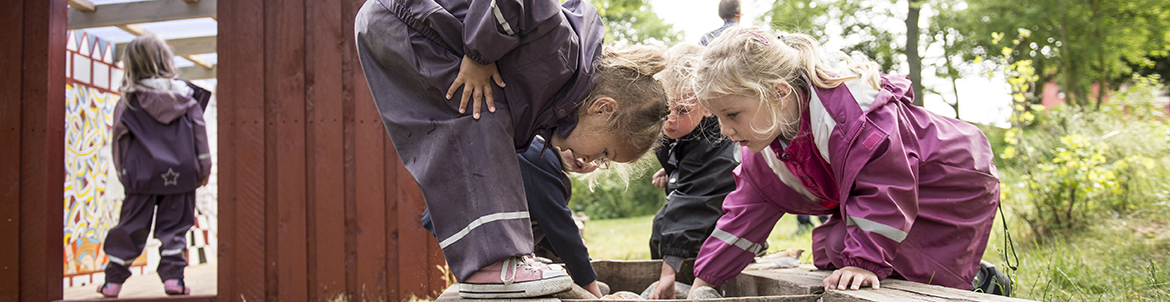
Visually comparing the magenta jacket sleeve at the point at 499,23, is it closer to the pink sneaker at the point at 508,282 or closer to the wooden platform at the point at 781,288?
the pink sneaker at the point at 508,282

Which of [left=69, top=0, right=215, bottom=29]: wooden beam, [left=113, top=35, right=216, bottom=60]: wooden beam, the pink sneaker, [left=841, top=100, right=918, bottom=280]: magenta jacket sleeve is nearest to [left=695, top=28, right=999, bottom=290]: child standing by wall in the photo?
[left=841, top=100, right=918, bottom=280]: magenta jacket sleeve

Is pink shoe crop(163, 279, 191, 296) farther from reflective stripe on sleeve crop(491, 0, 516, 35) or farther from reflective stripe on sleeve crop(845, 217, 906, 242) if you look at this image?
reflective stripe on sleeve crop(845, 217, 906, 242)

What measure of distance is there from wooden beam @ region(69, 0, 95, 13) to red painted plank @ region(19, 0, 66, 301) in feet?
7.56

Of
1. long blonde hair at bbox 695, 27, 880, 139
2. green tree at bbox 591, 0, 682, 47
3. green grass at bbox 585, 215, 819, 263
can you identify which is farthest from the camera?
green tree at bbox 591, 0, 682, 47

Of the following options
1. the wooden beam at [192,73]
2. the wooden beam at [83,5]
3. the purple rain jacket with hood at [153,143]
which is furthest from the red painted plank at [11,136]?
the wooden beam at [192,73]

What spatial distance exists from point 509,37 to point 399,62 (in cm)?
38

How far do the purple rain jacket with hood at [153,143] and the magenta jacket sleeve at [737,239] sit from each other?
372 cm

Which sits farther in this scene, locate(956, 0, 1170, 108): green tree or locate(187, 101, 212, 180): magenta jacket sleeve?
locate(956, 0, 1170, 108): green tree

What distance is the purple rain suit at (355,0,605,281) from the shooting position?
1.80 metres

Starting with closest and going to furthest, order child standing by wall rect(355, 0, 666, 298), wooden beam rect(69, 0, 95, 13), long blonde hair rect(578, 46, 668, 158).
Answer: child standing by wall rect(355, 0, 666, 298), long blonde hair rect(578, 46, 668, 158), wooden beam rect(69, 0, 95, 13)

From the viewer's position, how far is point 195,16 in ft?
19.5

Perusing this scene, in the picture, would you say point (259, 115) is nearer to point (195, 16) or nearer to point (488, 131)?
point (488, 131)

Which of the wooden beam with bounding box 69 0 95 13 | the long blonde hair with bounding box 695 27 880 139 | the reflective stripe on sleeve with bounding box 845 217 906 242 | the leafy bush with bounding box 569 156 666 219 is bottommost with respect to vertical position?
the leafy bush with bounding box 569 156 666 219

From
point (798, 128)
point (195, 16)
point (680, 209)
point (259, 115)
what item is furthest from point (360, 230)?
point (195, 16)
